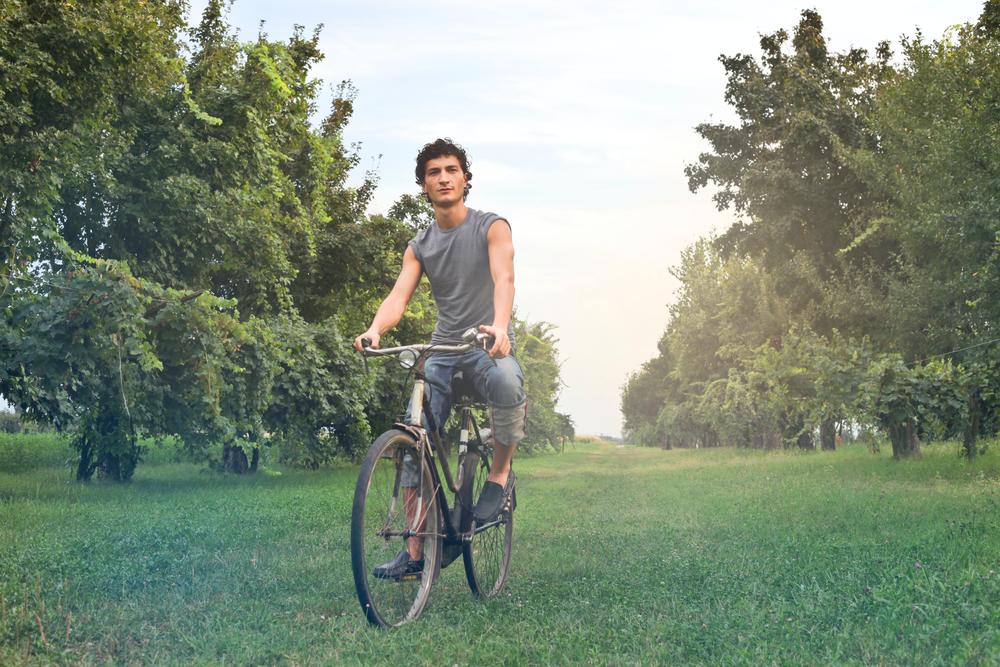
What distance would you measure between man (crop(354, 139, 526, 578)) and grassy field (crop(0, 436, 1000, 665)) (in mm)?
1159

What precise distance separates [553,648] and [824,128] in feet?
96.5

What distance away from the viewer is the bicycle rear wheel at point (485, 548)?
6.04 metres

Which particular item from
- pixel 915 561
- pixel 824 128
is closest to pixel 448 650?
pixel 915 561

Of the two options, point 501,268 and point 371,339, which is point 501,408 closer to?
point 501,268

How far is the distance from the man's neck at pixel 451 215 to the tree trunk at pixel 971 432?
62.7ft

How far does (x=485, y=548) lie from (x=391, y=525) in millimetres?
1374

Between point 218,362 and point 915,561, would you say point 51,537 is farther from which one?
point 915,561

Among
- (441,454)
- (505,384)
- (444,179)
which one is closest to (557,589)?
(441,454)

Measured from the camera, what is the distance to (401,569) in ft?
17.2

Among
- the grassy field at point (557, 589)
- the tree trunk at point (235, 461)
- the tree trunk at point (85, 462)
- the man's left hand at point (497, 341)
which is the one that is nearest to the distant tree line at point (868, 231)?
the grassy field at point (557, 589)

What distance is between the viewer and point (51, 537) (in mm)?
9953

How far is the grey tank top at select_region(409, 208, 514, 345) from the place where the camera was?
18.6ft

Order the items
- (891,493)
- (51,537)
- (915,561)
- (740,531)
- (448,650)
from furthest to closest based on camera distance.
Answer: (891,493) < (740,531) < (51,537) < (915,561) < (448,650)

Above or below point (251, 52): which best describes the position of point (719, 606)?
below
